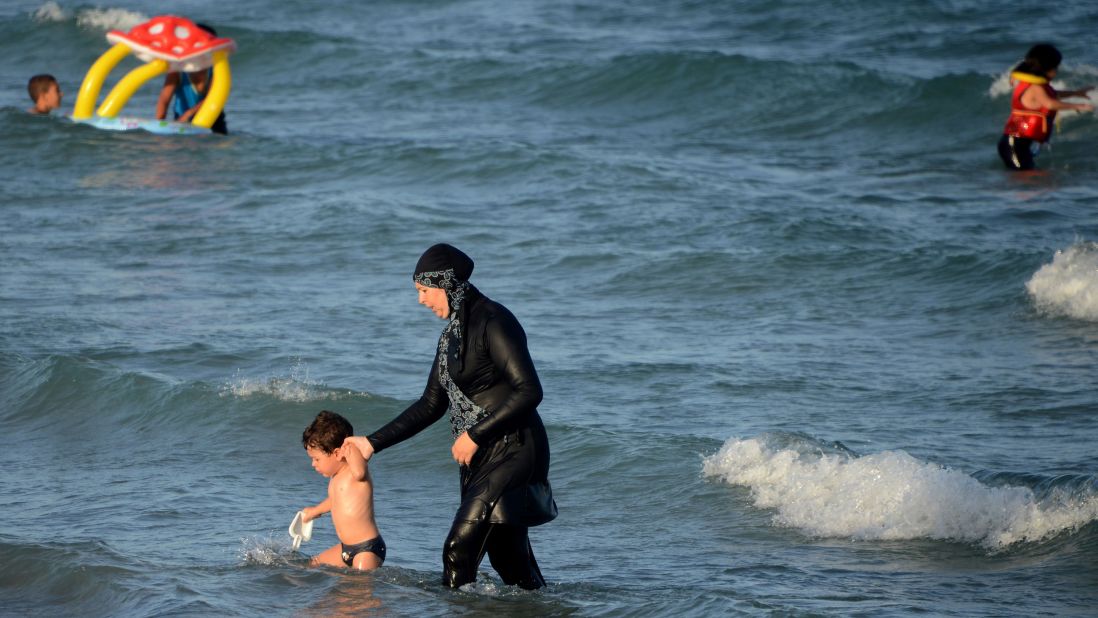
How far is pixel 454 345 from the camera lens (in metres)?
5.98

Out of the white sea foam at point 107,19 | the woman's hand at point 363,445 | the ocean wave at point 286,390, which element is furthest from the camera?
the white sea foam at point 107,19

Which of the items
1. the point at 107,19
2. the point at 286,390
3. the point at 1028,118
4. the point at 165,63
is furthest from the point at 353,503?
the point at 107,19

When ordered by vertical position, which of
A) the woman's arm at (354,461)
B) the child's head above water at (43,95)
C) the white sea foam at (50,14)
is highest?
the white sea foam at (50,14)

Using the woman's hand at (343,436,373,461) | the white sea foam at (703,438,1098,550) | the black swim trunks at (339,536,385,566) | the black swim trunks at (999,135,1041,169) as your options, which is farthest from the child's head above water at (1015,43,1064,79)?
the woman's hand at (343,436,373,461)

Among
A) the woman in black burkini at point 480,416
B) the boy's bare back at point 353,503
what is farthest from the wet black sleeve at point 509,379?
the boy's bare back at point 353,503

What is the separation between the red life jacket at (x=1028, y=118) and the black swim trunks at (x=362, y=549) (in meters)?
11.8

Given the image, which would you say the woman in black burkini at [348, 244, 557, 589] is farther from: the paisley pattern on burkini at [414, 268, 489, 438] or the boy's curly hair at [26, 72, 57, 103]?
the boy's curly hair at [26, 72, 57, 103]

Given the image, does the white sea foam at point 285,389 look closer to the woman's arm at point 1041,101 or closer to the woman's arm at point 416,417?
the woman's arm at point 416,417

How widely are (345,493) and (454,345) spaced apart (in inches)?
37.7

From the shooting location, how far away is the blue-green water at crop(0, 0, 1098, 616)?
24.2 ft

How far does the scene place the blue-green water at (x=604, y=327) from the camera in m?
7.39

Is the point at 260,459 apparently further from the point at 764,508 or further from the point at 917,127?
the point at 917,127

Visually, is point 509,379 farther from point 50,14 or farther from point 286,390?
point 50,14

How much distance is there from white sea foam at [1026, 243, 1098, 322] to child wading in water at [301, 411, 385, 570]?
744 centimetres
